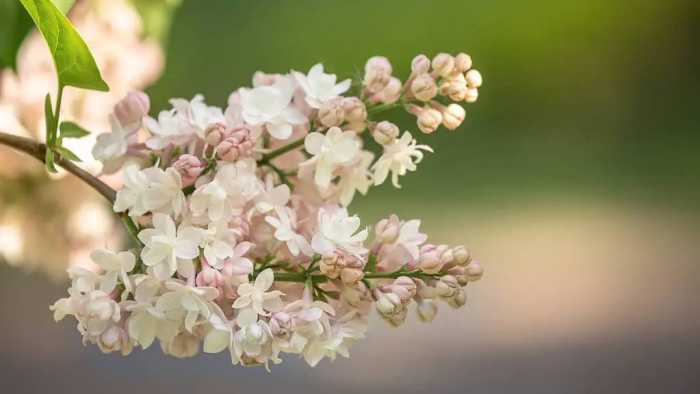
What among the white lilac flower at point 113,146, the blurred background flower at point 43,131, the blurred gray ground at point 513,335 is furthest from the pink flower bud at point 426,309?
the blurred gray ground at point 513,335

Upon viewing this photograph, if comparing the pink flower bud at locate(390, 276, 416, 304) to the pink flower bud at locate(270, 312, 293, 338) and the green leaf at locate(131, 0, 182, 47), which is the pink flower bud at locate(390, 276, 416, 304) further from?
the green leaf at locate(131, 0, 182, 47)

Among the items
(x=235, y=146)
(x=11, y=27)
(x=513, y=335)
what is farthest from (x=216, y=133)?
(x=513, y=335)

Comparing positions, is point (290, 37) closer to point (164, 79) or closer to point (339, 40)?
point (339, 40)

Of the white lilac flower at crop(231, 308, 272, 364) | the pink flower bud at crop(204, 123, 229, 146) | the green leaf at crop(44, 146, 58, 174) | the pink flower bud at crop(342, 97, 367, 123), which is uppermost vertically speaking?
the pink flower bud at crop(342, 97, 367, 123)

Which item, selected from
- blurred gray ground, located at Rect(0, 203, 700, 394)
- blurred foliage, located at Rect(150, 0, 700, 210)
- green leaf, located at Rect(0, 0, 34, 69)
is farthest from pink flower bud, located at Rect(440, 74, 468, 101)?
blurred foliage, located at Rect(150, 0, 700, 210)

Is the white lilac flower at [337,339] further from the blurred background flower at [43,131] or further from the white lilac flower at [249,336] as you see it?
the blurred background flower at [43,131]

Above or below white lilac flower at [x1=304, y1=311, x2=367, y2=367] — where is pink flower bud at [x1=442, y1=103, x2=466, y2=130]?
above
